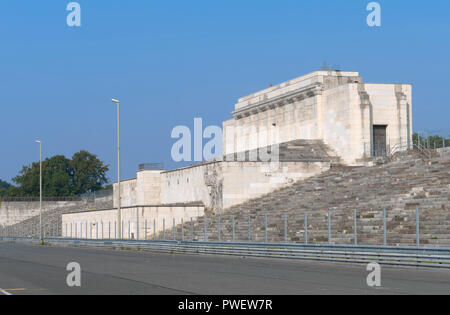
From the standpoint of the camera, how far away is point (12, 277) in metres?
23.3

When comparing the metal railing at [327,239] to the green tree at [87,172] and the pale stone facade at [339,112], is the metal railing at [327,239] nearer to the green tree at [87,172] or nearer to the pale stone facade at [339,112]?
the pale stone facade at [339,112]

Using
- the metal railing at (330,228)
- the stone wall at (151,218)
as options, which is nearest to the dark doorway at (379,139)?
the stone wall at (151,218)

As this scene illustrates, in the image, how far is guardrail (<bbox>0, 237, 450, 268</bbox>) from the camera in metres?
25.7

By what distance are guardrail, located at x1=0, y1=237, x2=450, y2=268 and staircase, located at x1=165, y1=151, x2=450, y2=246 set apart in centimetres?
223

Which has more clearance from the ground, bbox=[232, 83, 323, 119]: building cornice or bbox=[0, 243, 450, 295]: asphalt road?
bbox=[232, 83, 323, 119]: building cornice

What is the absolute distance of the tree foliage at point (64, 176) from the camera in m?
140

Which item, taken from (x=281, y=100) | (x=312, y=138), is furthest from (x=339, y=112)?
(x=281, y=100)

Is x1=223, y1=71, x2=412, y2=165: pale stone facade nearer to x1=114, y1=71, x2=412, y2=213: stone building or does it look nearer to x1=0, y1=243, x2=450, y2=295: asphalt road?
x1=114, y1=71, x2=412, y2=213: stone building

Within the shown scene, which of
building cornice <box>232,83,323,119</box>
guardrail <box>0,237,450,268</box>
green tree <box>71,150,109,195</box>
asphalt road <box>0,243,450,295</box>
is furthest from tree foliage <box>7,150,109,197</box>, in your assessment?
asphalt road <box>0,243,450,295</box>

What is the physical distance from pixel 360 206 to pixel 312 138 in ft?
71.3

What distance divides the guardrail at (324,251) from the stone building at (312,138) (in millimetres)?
11130

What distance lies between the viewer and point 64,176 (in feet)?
462
